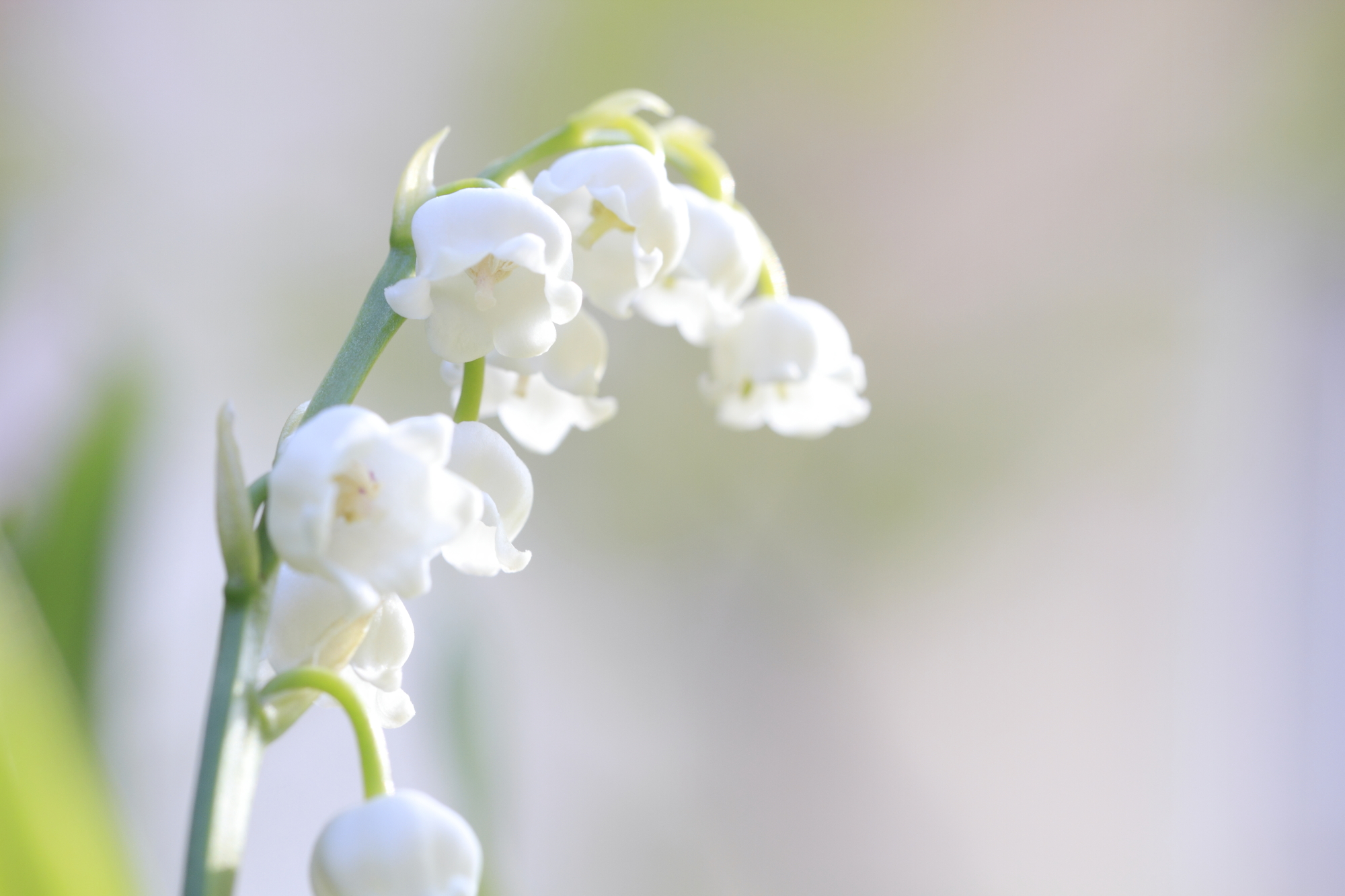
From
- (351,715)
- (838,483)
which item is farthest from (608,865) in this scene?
(351,715)

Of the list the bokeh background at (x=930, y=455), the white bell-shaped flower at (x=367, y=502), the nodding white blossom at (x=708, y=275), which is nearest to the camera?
the white bell-shaped flower at (x=367, y=502)

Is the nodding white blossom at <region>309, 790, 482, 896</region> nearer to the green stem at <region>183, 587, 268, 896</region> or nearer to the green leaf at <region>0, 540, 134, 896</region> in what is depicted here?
the green stem at <region>183, 587, 268, 896</region>

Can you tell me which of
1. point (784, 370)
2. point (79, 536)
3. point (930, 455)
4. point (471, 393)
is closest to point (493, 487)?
point (471, 393)

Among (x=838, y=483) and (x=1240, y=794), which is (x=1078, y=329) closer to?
(x=838, y=483)

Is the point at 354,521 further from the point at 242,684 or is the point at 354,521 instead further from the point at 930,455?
the point at 930,455

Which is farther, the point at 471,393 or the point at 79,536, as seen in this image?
the point at 79,536

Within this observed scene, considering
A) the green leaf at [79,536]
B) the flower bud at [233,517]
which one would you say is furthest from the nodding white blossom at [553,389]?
the green leaf at [79,536]

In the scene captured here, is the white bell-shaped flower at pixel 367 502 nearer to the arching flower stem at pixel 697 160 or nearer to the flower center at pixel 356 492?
the flower center at pixel 356 492
